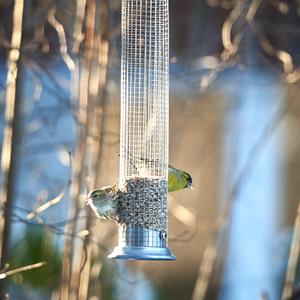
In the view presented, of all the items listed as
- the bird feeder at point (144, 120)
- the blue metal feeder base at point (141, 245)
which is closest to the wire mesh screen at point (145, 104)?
the bird feeder at point (144, 120)

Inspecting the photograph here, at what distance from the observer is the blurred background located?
216 inches

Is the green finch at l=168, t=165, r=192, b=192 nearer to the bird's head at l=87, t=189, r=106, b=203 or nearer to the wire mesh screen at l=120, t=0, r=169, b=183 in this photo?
the wire mesh screen at l=120, t=0, r=169, b=183

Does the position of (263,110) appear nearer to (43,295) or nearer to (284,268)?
(284,268)

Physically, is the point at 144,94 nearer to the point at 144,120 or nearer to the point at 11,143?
the point at 144,120

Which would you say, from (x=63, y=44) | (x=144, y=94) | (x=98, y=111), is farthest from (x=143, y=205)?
(x=63, y=44)

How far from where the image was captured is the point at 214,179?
912cm

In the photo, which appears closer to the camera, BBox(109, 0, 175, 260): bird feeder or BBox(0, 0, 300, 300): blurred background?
BBox(109, 0, 175, 260): bird feeder

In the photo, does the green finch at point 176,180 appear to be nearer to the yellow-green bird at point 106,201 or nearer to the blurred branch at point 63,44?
the yellow-green bird at point 106,201

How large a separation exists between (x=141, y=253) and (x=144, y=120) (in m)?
0.69

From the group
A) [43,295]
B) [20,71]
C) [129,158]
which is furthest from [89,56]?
[43,295]

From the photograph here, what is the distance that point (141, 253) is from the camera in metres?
4.45

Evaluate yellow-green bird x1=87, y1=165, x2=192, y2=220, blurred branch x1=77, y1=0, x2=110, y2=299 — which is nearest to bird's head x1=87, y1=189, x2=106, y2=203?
yellow-green bird x1=87, y1=165, x2=192, y2=220

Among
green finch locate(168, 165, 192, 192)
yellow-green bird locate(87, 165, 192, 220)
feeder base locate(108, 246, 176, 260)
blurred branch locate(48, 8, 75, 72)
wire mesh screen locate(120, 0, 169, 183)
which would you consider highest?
blurred branch locate(48, 8, 75, 72)

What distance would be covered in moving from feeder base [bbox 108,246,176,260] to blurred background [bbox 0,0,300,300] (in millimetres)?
212
